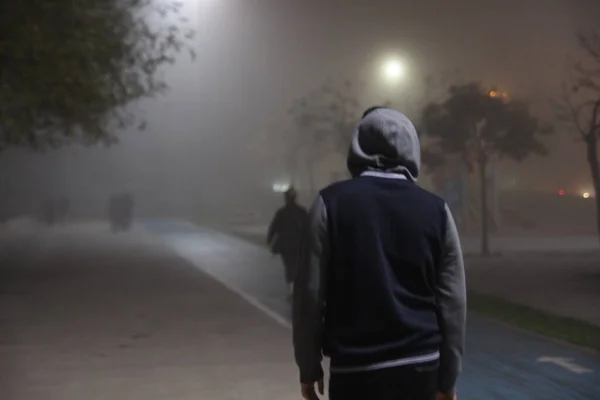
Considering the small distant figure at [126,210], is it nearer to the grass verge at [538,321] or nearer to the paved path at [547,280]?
the paved path at [547,280]

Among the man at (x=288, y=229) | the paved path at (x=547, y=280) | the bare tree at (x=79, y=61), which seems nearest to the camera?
the man at (x=288, y=229)

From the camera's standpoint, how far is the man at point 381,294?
281 cm

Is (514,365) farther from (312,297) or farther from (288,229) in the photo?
(312,297)

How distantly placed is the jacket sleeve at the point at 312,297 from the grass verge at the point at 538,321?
20.2 feet

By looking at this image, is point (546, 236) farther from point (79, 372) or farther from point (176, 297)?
point (79, 372)

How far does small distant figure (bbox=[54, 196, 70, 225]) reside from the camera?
34656 millimetres

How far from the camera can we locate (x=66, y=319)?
10.0 metres

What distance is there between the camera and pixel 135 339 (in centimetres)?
871

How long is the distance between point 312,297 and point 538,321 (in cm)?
786

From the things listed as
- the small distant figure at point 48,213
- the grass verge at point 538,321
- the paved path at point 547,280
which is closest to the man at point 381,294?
the grass verge at point 538,321

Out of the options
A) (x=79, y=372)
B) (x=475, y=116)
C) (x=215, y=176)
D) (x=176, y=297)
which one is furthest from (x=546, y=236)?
(x=79, y=372)

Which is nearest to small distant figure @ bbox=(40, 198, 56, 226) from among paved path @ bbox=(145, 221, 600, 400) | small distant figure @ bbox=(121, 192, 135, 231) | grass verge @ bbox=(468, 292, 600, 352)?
small distant figure @ bbox=(121, 192, 135, 231)

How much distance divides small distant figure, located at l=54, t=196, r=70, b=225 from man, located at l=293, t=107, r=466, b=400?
3260 cm

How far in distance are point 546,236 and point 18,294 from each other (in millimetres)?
20035
